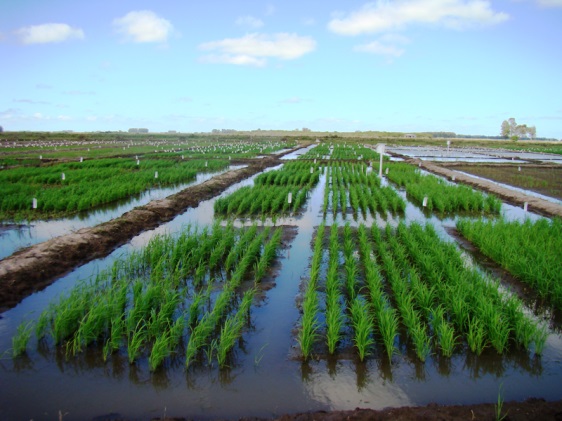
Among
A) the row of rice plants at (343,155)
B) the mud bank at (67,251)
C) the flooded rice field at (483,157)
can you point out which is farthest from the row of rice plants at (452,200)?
the flooded rice field at (483,157)

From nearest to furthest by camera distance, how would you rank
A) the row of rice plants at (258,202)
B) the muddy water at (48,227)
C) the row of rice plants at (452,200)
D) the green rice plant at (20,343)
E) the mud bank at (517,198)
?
the green rice plant at (20,343) → the muddy water at (48,227) → the row of rice plants at (258,202) → the mud bank at (517,198) → the row of rice plants at (452,200)

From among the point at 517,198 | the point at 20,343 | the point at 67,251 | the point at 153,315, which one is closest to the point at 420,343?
the point at 153,315

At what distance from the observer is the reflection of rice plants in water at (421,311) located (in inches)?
163

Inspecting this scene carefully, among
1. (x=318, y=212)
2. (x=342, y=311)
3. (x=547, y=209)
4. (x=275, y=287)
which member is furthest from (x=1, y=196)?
(x=547, y=209)

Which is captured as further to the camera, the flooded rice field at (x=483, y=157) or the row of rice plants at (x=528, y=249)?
the flooded rice field at (x=483, y=157)

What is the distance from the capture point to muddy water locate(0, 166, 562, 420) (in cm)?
337

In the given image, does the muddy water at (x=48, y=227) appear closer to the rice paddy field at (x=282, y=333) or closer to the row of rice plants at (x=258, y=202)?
the rice paddy field at (x=282, y=333)

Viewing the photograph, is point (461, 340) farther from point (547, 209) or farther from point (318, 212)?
point (547, 209)

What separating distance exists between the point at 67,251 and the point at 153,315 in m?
3.51

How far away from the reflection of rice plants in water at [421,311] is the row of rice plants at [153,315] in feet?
3.21

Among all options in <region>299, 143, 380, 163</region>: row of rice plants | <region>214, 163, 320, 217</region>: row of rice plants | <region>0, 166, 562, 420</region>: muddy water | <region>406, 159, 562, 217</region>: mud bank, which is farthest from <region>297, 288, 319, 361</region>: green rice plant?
<region>299, 143, 380, 163</region>: row of rice plants

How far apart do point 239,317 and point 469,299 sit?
8.93ft

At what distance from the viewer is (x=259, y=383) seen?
370cm

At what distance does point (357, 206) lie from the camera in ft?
37.1
